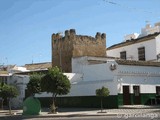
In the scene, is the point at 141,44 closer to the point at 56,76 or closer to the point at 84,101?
the point at 84,101

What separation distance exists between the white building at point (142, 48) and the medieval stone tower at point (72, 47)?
261cm

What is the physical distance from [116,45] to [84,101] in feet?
56.0

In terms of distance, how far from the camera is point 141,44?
44.8 meters

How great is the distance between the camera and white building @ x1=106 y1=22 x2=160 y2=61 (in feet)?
140

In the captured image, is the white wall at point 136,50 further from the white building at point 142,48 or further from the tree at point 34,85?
the tree at point 34,85

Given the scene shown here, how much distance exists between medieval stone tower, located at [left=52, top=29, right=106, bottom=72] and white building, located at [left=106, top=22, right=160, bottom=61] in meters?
2.61

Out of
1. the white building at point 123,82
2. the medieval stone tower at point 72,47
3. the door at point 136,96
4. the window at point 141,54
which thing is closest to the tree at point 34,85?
the white building at point 123,82

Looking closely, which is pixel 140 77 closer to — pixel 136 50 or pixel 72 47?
pixel 136 50

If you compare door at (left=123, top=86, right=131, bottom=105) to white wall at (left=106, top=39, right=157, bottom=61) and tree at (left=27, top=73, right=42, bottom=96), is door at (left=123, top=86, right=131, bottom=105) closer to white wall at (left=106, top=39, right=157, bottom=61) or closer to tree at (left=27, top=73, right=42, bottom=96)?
tree at (left=27, top=73, right=42, bottom=96)

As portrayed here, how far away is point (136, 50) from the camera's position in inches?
1795

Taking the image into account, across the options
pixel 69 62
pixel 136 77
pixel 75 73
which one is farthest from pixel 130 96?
pixel 69 62

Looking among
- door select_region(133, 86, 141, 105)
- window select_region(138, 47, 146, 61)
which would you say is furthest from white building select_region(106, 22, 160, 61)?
door select_region(133, 86, 141, 105)

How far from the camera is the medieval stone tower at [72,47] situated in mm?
44778

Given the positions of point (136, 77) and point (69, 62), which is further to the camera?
point (69, 62)
